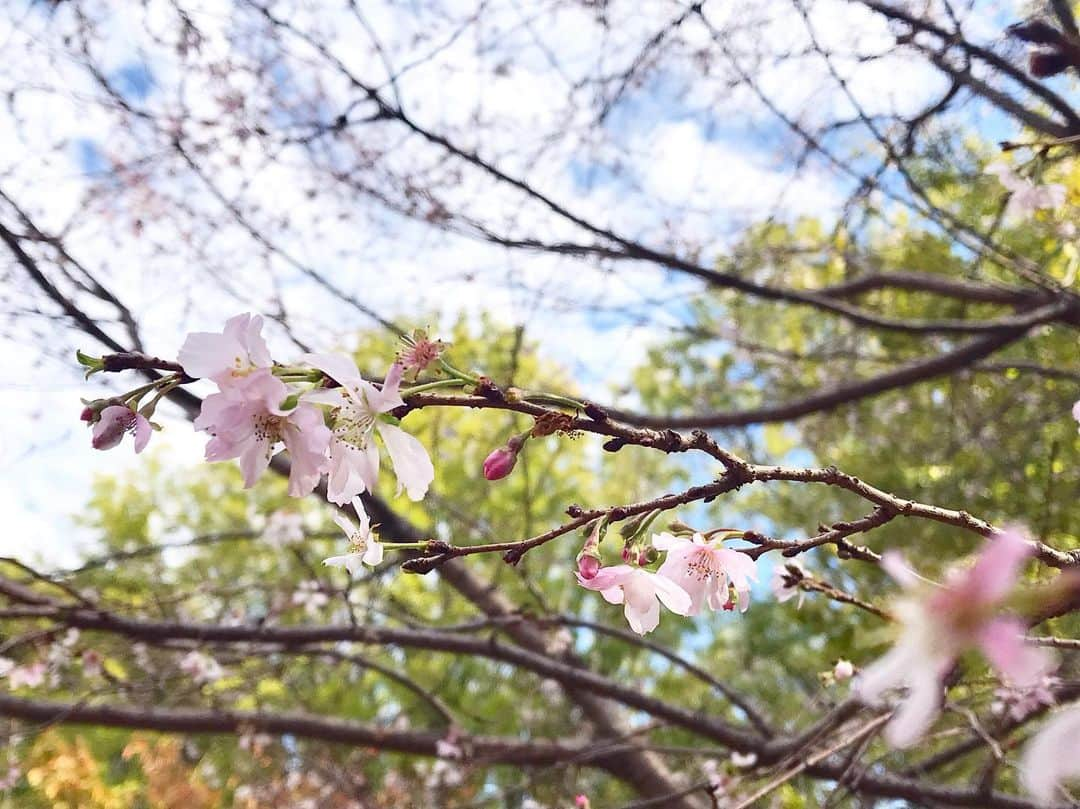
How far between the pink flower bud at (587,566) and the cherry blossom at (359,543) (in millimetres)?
233

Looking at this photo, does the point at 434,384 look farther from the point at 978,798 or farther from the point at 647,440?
the point at 978,798

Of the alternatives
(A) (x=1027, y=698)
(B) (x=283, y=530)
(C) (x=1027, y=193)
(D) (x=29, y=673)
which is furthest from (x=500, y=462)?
(B) (x=283, y=530)

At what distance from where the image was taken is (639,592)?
0.93m

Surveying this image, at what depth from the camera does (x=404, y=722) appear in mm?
5375

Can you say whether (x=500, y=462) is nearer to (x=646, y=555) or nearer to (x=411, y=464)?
(x=411, y=464)

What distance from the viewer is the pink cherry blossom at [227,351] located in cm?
80

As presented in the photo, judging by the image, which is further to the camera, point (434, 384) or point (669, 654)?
point (669, 654)

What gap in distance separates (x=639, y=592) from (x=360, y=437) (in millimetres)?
361

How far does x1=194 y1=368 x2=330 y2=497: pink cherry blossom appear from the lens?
77cm

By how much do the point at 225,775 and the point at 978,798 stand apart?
6.32 m

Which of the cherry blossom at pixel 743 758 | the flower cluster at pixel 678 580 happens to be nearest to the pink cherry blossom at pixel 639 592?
the flower cluster at pixel 678 580

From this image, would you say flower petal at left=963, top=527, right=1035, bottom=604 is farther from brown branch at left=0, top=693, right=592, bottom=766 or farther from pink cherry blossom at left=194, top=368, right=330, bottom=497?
brown branch at left=0, top=693, right=592, bottom=766

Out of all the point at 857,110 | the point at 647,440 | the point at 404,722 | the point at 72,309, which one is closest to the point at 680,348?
the point at 404,722

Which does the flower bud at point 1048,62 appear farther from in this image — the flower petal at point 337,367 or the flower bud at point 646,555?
the flower petal at point 337,367
